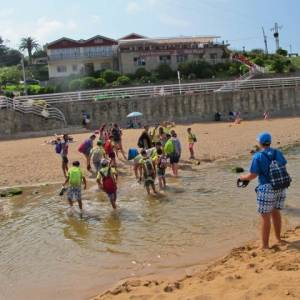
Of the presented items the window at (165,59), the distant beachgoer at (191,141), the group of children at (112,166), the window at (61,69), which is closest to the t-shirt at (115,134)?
the group of children at (112,166)

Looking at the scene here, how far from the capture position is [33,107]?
29.5 metres

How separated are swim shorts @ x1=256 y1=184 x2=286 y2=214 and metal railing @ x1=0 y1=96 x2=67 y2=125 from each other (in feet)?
75.9

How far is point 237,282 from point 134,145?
56.7ft

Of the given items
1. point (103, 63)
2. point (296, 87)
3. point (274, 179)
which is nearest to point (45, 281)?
point (274, 179)

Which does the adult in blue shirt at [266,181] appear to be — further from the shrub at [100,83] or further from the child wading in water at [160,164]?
the shrub at [100,83]

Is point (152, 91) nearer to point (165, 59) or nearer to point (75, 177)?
point (75, 177)

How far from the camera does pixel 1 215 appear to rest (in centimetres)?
1262

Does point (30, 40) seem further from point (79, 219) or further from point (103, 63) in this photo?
point (79, 219)

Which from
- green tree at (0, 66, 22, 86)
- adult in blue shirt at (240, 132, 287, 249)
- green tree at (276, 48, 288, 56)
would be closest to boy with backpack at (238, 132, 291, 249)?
adult in blue shirt at (240, 132, 287, 249)

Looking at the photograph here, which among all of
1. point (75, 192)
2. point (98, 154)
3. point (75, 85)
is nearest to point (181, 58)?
point (75, 85)

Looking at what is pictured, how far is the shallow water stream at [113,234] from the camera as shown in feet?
25.5

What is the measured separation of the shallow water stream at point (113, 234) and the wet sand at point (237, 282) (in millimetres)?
795

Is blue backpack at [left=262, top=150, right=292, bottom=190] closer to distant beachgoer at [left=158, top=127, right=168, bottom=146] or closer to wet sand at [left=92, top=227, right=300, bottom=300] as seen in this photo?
wet sand at [left=92, top=227, right=300, bottom=300]

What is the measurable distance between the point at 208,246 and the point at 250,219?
1911mm
